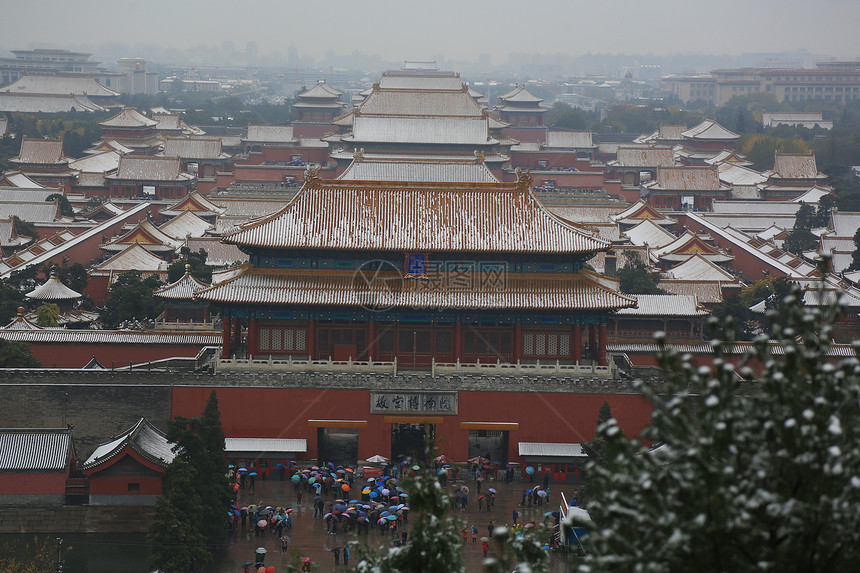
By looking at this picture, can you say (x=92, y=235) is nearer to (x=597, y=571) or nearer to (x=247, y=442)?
(x=247, y=442)

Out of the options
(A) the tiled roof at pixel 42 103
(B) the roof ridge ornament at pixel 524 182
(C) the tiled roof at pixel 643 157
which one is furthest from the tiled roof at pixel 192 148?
(B) the roof ridge ornament at pixel 524 182

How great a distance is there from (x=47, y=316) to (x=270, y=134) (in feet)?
150

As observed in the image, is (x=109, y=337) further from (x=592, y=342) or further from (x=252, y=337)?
(x=592, y=342)

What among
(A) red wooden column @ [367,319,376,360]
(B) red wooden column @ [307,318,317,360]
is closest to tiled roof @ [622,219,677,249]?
(A) red wooden column @ [367,319,376,360]

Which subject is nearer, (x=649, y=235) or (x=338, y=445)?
(x=338, y=445)

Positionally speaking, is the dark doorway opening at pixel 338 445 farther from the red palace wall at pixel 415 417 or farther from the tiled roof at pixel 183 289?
the tiled roof at pixel 183 289

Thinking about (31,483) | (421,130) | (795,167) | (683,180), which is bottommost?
(31,483)

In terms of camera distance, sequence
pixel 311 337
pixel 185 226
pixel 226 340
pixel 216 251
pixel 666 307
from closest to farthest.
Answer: pixel 311 337
pixel 226 340
pixel 666 307
pixel 216 251
pixel 185 226

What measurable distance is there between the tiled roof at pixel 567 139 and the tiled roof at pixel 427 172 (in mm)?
38042

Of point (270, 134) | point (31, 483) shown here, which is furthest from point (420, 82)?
point (31, 483)

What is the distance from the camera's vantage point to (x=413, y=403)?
96.4 feet

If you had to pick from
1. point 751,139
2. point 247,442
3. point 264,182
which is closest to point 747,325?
point 247,442

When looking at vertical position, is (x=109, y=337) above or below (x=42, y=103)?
below

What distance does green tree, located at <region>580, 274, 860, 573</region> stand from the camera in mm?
9797
